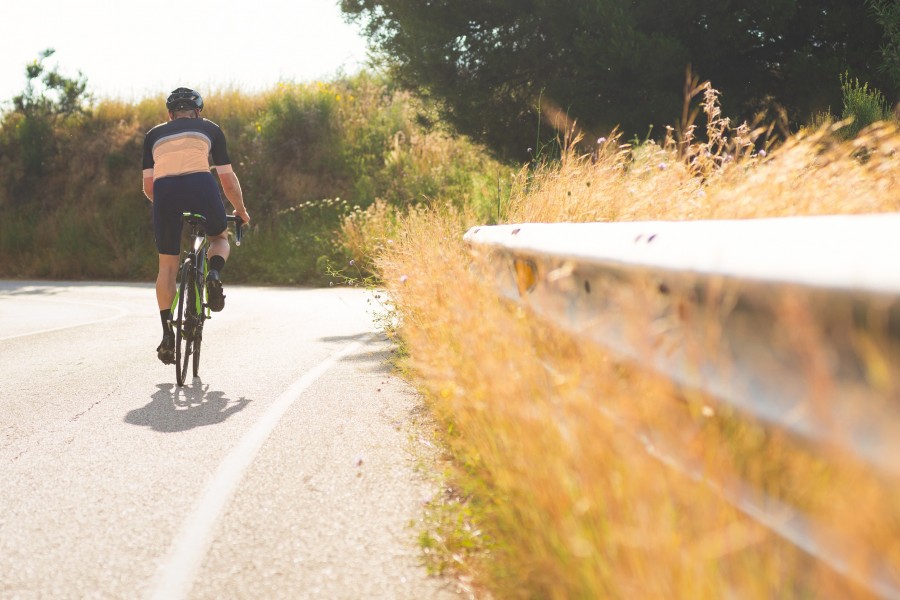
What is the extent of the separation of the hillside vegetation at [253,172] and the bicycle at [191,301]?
536 inches

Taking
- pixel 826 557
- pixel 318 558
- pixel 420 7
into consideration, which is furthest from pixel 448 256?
pixel 420 7

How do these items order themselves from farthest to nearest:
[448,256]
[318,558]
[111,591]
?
[448,256]
[318,558]
[111,591]

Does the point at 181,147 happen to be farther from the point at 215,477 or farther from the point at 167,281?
the point at 215,477

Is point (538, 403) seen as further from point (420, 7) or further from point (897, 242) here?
point (420, 7)

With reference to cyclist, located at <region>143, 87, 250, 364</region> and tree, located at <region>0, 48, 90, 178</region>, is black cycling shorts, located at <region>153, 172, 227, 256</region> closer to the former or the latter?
cyclist, located at <region>143, 87, 250, 364</region>

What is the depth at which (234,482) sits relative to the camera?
4.51m

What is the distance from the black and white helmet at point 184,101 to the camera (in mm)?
Answer: 7715

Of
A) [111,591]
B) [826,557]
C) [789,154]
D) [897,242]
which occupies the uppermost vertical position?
[789,154]

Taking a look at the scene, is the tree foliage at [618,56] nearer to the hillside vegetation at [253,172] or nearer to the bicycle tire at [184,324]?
the hillside vegetation at [253,172]

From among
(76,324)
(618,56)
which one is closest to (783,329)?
(76,324)

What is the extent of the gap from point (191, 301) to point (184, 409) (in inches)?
52.4

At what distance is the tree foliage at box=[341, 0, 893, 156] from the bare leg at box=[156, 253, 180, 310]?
338 inches

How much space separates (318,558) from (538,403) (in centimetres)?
112

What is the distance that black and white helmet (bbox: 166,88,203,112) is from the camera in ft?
25.3
